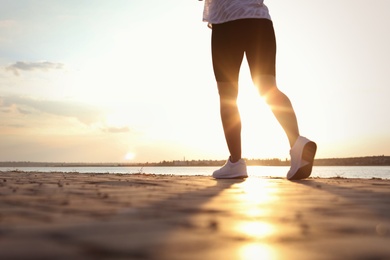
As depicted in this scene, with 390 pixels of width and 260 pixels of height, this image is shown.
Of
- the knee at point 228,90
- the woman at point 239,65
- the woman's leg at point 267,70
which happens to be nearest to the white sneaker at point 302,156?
the woman at point 239,65

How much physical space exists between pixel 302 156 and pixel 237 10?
1694 mm

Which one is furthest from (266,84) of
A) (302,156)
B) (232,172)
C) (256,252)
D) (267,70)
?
(256,252)

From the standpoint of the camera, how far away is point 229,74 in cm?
505

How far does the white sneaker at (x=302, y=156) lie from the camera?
4496 mm

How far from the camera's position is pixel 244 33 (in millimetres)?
4871

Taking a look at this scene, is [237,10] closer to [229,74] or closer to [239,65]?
[239,65]

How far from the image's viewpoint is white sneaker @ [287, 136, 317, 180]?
177 inches

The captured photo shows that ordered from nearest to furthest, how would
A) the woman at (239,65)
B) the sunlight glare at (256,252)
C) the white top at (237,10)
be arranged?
the sunlight glare at (256,252)
the woman at (239,65)
the white top at (237,10)

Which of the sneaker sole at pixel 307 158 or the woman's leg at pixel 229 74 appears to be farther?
the woman's leg at pixel 229 74

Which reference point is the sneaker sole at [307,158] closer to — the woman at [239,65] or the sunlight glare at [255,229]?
the woman at [239,65]

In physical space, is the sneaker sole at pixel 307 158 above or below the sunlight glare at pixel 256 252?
above

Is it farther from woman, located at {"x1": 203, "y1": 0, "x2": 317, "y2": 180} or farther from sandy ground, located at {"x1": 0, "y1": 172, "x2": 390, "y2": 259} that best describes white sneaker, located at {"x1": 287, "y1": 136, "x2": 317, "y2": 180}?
sandy ground, located at {"x1": 0, "y1": 172, "x2": 390, "y2": 259}

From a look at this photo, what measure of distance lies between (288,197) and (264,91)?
7.54 ft

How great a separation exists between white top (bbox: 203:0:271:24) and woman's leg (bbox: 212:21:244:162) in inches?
2.8
